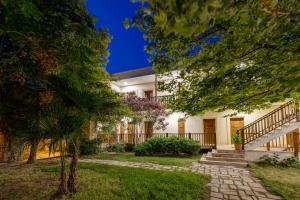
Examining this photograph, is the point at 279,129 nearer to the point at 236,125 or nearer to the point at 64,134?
the point at 236,125

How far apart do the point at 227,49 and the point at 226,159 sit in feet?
23.8

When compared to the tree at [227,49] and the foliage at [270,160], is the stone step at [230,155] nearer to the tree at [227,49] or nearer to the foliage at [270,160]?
the foliage at [270,160]

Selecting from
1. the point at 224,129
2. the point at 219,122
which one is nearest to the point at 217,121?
the point at 219,122

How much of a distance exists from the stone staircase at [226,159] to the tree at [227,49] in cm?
464

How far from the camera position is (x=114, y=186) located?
4.64 meters

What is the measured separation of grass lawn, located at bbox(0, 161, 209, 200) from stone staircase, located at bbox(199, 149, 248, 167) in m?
2.96

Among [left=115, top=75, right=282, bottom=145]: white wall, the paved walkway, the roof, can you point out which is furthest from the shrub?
the roof

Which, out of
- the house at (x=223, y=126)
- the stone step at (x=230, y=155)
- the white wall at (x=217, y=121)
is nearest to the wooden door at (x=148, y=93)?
the house at (x=223, y=126)

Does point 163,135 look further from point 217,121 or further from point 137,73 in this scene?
point 137,73

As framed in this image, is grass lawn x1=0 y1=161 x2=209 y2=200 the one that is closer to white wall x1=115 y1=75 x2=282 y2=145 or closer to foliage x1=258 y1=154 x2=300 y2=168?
foliage x1=258 y1=154 x2=300 y2=168

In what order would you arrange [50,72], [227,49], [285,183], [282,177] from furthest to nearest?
[282,177]
[285,183]
[50,72]
[227,49]

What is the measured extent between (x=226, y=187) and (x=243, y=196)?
2.11 feet

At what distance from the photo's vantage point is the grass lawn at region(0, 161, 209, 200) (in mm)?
4008

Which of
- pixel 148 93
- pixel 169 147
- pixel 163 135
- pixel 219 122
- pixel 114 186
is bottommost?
pixel 114 186
